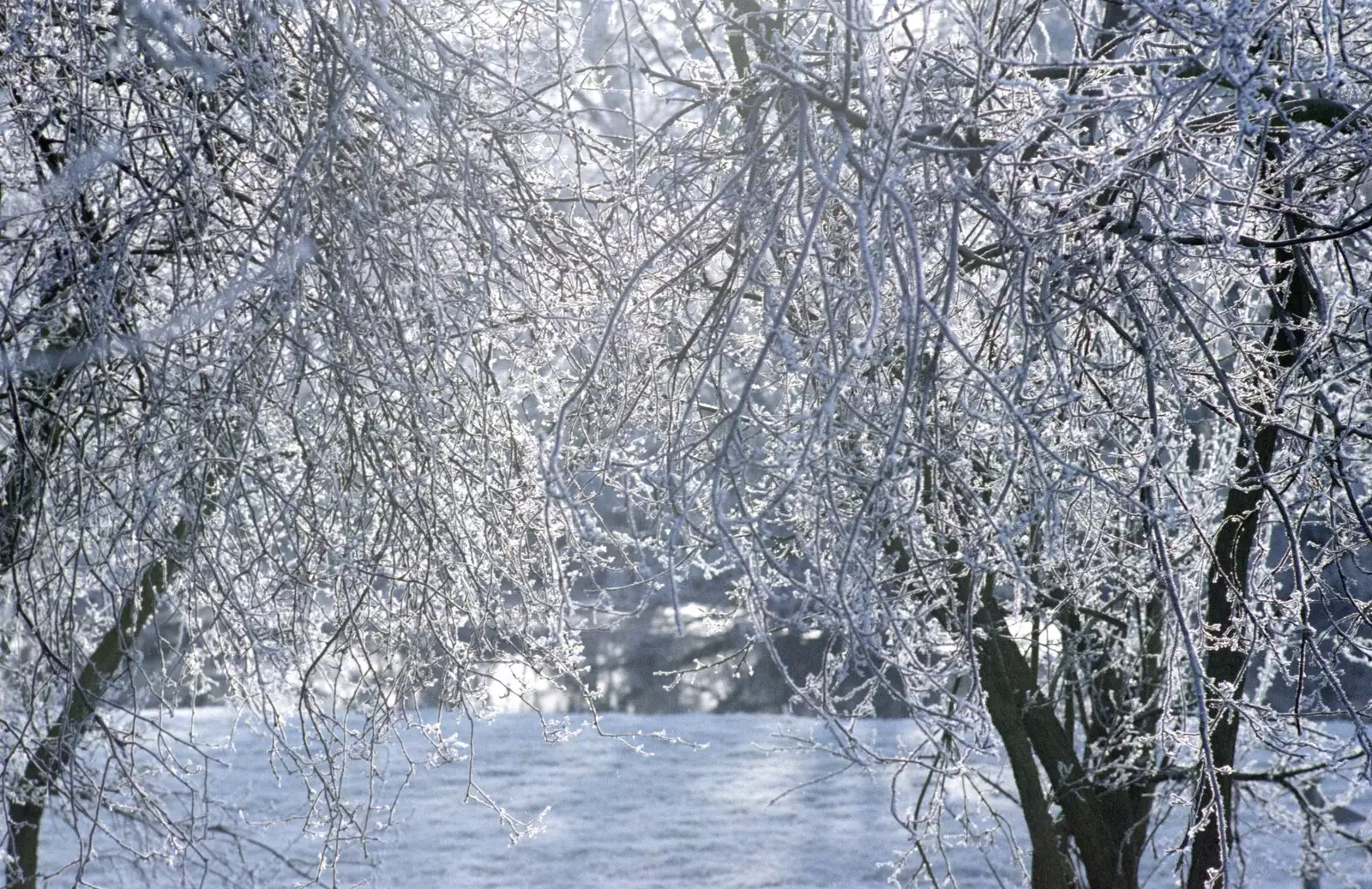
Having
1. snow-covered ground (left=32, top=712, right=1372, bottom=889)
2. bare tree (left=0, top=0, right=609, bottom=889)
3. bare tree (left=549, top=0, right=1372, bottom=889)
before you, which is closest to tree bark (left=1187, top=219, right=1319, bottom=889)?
bare tree (left=549, top=0, right=1372, bottom=889)

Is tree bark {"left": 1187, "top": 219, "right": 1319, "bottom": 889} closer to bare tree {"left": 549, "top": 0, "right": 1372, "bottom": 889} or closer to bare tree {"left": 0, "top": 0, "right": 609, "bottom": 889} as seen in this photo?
bare tree {"left": 549, "top": 0, "right": 1372, "bottom": 889}

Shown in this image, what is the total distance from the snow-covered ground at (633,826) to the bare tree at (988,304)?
21.8 feet

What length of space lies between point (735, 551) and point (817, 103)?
0.89m

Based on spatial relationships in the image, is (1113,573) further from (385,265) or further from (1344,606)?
(1344,606)

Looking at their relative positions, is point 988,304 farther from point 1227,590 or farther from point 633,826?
point 633,826

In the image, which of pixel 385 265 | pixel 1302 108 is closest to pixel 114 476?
pixel 385 265

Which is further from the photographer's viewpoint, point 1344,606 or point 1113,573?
point 1344,606

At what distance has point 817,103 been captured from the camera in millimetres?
2545

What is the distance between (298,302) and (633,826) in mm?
11687

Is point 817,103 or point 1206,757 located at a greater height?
point 817,103

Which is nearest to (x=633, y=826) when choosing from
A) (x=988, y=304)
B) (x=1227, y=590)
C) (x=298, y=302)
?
(x=1227, y=590)

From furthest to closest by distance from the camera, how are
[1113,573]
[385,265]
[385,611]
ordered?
[1113,573] < [385,611] < [385,265]

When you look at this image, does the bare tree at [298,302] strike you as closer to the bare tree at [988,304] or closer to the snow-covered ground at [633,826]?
the bare tree at [988,304]

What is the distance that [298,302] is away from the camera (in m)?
2.71
